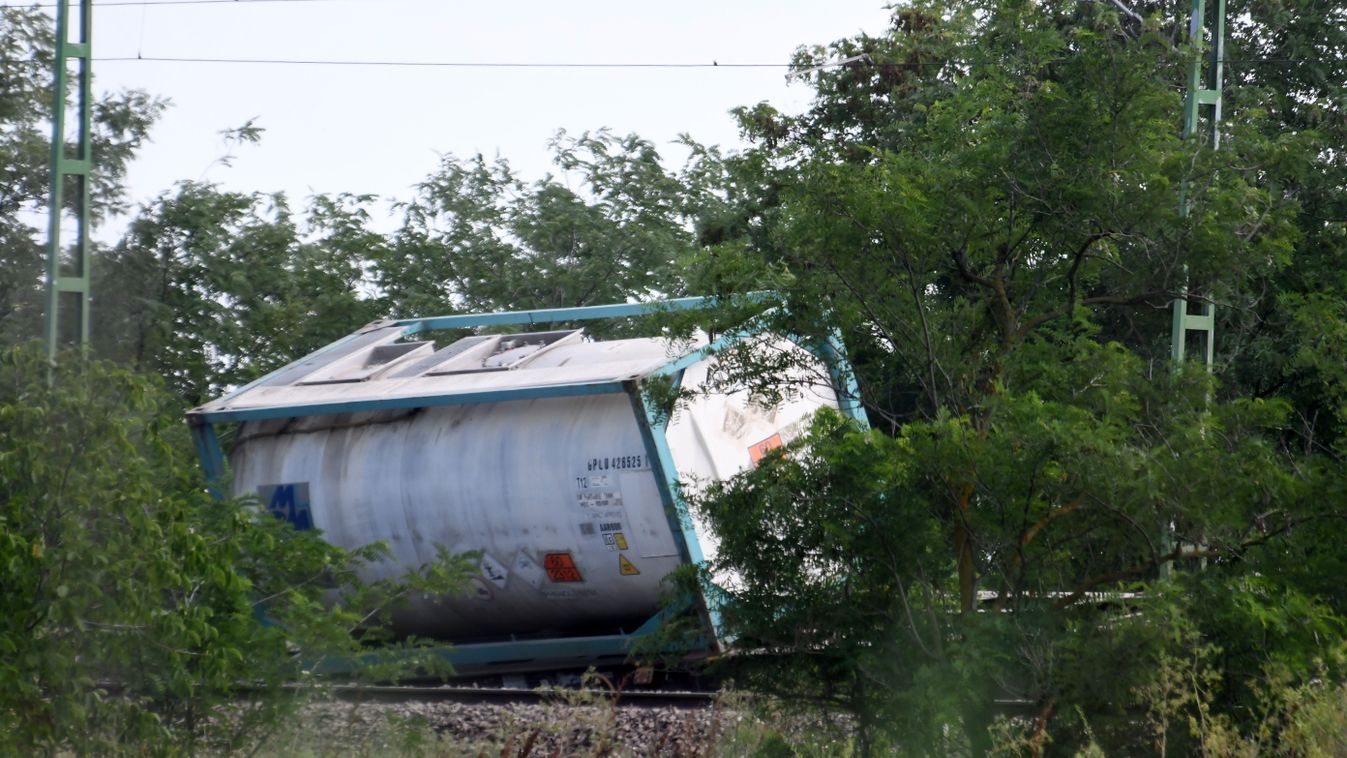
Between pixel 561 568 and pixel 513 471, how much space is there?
0.76m

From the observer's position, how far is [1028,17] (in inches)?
255

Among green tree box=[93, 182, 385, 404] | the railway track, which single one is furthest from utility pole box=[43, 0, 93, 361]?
green tree box=[93, 182, 385, 404]

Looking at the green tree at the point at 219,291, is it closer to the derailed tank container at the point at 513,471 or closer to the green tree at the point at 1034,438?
the derailed tank container at the point at 513,471

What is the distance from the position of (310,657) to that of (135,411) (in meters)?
1.56

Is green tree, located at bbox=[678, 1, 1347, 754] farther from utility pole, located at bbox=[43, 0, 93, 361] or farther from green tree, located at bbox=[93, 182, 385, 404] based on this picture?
green tree, located at bbox=[93, 182, 385, 404]

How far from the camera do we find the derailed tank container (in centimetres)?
905

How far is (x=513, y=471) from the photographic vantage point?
367 inches

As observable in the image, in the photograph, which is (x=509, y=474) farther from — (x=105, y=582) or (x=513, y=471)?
(x=105, y=582)

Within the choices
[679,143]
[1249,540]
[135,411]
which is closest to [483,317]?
[135,411]

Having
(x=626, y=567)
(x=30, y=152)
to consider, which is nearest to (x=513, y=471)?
(x=626, y=567)

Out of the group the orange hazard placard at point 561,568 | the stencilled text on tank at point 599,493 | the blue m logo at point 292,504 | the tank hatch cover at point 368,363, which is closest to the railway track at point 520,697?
the orange hazard placard at point 561,568

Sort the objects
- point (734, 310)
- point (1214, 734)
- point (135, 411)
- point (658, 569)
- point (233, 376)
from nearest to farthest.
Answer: point (1214, 734) < point (135, 411) < point (734, 310) < point (658, 569) < point (233, 376)

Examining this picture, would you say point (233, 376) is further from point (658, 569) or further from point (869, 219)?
point (869, 219)

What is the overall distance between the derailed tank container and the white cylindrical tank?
0.04ft
